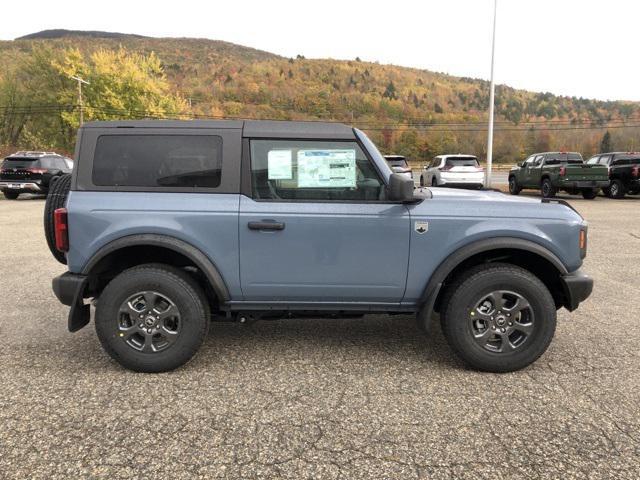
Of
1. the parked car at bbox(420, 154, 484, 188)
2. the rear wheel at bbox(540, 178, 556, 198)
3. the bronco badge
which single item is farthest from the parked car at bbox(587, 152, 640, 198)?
the bronco badge

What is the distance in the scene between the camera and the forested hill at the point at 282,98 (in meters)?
51.6

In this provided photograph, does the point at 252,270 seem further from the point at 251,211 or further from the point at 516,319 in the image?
the point at 516,319

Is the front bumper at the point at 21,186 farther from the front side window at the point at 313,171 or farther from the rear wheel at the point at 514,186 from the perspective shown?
the rear wheel at the point at 514,186

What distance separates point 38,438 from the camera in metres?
2.61

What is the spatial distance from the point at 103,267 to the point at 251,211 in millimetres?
1175

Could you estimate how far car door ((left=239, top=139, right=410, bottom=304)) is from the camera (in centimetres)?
334

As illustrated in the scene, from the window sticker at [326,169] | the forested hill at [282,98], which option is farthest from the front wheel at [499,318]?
the forested hill at [282,98]

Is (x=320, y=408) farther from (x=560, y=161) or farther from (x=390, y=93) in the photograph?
(x=390, y=93)

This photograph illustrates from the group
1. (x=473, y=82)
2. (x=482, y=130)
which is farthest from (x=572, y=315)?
(x=473, y=82)

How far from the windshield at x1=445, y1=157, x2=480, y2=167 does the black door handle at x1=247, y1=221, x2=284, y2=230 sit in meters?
17.2

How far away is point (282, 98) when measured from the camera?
11938 cm

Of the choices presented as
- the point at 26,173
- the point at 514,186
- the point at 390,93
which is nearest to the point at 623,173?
the point at 514,186

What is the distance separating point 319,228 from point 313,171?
1.39ft

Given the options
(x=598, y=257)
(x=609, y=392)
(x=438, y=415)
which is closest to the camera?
(x=438, y=415)
